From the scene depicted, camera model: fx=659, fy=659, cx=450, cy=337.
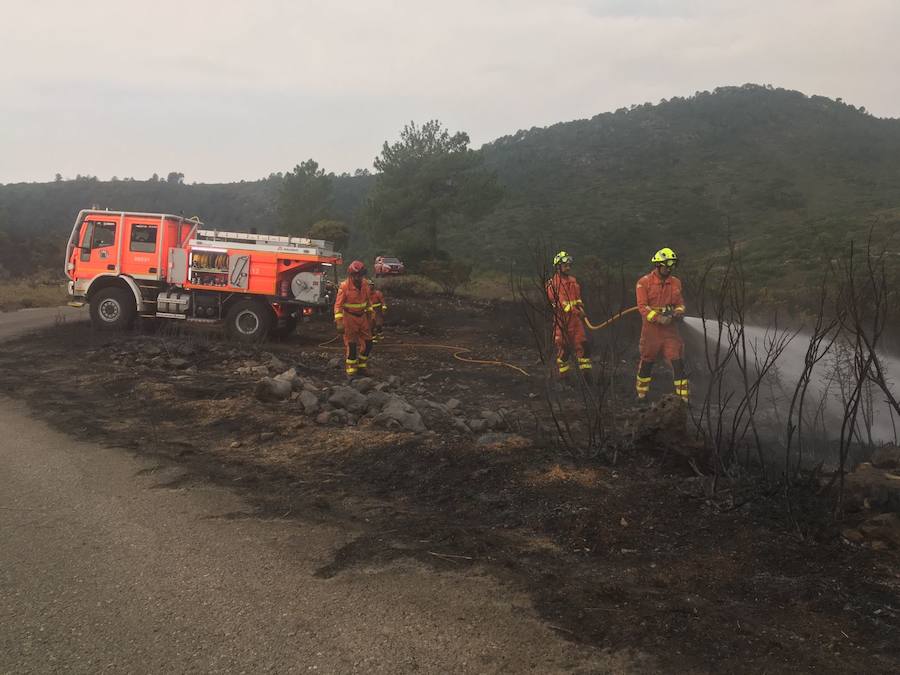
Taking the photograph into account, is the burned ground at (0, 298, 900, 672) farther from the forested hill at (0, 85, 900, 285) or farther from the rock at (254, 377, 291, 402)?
the forested hill at (0, 85, 900, 285)

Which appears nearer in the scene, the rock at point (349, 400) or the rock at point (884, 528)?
the rock at point (884, 528)

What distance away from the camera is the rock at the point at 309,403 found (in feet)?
23.1

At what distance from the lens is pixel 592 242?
40.6 m

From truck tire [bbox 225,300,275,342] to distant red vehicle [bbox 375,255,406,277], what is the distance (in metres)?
20.0

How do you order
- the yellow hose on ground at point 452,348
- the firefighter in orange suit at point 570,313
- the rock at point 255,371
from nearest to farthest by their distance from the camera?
1. the firefighter in orange suit at point 570,313
2. the rock at point 255,371
3. the yellow hose on ground at point 452,348

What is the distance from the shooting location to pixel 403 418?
654 cm

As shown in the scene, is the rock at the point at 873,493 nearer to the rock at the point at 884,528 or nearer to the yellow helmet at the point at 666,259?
the rock at the point at 884,528

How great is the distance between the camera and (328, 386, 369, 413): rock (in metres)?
7.10

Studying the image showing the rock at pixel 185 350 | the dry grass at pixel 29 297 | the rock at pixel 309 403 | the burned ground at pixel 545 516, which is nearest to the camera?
the burned ground at pixel 545 516

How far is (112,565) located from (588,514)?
2.69 m

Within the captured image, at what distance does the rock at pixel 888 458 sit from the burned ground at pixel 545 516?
1.23 metres

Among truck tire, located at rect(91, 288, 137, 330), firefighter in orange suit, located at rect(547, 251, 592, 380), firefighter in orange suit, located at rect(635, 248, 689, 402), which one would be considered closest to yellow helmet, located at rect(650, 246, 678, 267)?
firefighter in orange suit, located at rect(635, 248, 689, 402)

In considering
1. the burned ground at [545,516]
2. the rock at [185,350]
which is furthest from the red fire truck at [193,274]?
the burned ground at [545,516]

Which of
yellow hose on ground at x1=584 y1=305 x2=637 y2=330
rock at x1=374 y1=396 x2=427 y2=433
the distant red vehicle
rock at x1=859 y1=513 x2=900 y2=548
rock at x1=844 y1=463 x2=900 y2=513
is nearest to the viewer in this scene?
rock at x1=859 y1=513 x2=900 y2=548
